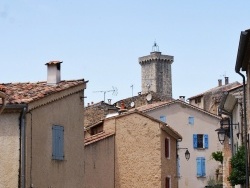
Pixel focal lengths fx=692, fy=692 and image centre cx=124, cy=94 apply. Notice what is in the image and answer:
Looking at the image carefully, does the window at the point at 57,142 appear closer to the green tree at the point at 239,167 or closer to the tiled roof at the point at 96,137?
the green tree at the point at 239,167

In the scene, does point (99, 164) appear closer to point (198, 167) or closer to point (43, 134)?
point (43, 134)

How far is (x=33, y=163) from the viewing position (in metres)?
25.2

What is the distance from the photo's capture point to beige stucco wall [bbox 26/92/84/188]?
25.2m

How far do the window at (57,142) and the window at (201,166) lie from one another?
4069cm

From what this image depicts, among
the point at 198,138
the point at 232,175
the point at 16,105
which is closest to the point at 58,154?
the point at 16,105

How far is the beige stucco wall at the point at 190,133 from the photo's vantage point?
66438 millimetres

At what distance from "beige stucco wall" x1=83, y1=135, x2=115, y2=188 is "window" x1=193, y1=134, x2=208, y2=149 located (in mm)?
26287

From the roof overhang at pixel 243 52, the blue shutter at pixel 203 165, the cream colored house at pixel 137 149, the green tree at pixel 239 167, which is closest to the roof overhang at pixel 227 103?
the green tree at pixel 239 167

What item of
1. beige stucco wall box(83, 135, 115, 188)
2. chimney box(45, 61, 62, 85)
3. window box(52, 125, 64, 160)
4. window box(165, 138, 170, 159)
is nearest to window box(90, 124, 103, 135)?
beige stucco wall box(83, 135, 115, 188)

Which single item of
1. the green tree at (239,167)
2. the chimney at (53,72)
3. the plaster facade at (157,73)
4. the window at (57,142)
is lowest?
the green tree at (239,167)

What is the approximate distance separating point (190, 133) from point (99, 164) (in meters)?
28.6

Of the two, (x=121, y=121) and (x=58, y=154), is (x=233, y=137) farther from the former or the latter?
(x=58, y=154)

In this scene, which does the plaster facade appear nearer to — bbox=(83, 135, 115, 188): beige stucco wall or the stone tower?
the stone tower

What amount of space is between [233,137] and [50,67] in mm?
12752
